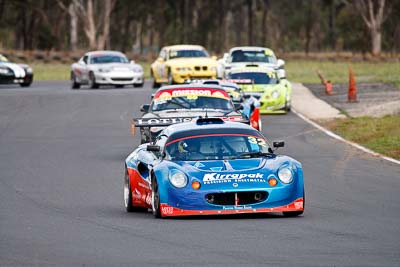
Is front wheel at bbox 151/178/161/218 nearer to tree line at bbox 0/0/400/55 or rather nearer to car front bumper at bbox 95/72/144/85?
car front bumper at bbox 95/72/144/85

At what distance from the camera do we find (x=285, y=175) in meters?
13.4

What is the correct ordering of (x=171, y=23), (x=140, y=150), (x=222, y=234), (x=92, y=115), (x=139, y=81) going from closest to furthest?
1. (x=222, y=234)
2. (x=140, y=150)
3. (x=92, y=115)
4. (x=139, y=81)
5. (x=171, y=23)

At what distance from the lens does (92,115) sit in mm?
35156

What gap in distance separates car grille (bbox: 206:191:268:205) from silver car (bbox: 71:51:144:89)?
3404 centimetres

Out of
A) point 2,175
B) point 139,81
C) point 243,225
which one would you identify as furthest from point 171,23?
point 243,225

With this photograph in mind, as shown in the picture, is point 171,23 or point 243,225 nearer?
point 243,225

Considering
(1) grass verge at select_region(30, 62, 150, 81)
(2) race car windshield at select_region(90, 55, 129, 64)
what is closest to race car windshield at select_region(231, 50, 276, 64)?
(2) race car windshield at select_region(90, 55, 129, 64)

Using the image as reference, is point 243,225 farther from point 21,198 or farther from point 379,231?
point 21,198

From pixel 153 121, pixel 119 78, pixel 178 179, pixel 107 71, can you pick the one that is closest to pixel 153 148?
pixel 178 179

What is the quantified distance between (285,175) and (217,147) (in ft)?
3.56

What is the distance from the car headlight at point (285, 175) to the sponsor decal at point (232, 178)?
8.2 inches

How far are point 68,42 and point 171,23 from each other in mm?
10267

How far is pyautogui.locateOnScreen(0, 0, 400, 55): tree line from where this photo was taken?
9094 centimetres

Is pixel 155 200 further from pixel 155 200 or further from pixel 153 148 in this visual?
pixel 153 148
